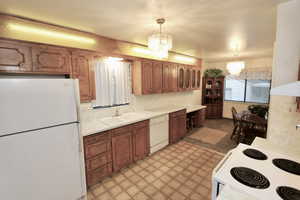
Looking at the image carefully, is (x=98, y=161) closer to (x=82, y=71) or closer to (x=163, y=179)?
(x=163, y=179)

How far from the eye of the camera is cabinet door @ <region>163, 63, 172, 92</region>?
3569mm

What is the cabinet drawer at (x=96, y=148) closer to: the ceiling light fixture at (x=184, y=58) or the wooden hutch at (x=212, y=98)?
the ceiling light fixture at (x=184, y=58)

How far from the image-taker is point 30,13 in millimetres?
1765

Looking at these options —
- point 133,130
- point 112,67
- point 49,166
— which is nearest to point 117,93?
point 112,67

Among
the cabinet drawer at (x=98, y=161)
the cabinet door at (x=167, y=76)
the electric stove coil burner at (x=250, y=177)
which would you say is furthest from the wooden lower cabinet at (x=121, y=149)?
the electric stove coil burner at (x=250, y=177)

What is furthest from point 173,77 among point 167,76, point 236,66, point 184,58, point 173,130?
point 236,66

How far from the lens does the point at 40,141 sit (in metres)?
1.48

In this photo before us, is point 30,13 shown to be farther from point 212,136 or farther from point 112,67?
point 212,136

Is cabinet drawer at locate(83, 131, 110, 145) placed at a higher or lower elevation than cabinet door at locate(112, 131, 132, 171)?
higher

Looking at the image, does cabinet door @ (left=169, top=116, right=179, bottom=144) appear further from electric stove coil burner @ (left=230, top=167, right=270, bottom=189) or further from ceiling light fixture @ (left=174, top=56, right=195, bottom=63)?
electric stove coil burner @ (left=230, top=167, right=270, bottom=189)

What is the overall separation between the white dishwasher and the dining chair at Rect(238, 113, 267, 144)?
1869mm

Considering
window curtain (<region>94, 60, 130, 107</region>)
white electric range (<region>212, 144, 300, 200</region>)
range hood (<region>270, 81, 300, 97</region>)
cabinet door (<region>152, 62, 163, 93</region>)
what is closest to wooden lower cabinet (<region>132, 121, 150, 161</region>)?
window curtain (<region>94, 60, 130, 107</region>)

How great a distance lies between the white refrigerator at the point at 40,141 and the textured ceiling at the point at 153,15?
93 cm

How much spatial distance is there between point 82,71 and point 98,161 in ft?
4.74
